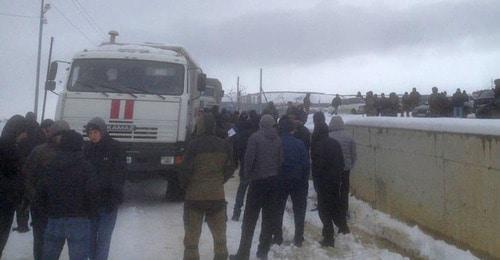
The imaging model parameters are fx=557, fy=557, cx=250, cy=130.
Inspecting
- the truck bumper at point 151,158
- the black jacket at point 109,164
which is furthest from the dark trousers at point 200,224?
the truck bumper at point 151,158

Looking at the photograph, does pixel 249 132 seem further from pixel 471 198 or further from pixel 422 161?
pixel 471 198

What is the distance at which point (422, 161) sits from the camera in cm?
815

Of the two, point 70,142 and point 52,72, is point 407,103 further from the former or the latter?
point 70,142

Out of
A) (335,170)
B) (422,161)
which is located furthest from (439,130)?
(335,170)

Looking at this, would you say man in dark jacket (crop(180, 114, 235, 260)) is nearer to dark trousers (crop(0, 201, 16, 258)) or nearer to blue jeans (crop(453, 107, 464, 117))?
dark trousers (crop(0, 201, 16, 258))

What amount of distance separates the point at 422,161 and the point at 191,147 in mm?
3802

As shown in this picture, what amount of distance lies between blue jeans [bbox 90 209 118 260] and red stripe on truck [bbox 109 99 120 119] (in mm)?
4888

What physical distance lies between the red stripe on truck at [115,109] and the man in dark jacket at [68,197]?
18.4 feet

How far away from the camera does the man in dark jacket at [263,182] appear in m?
6.80

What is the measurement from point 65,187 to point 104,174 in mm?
1072

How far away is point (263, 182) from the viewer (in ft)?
22.6

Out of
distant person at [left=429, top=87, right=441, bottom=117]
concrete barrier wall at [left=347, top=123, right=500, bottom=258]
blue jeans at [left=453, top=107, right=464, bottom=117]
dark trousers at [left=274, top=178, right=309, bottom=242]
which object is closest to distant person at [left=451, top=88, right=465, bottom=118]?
blue jeans at [left=453, top=107, right=464, bottom=117]

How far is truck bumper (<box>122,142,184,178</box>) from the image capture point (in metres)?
10.5

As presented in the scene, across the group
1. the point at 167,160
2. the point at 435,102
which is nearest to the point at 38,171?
the point at 167,160
